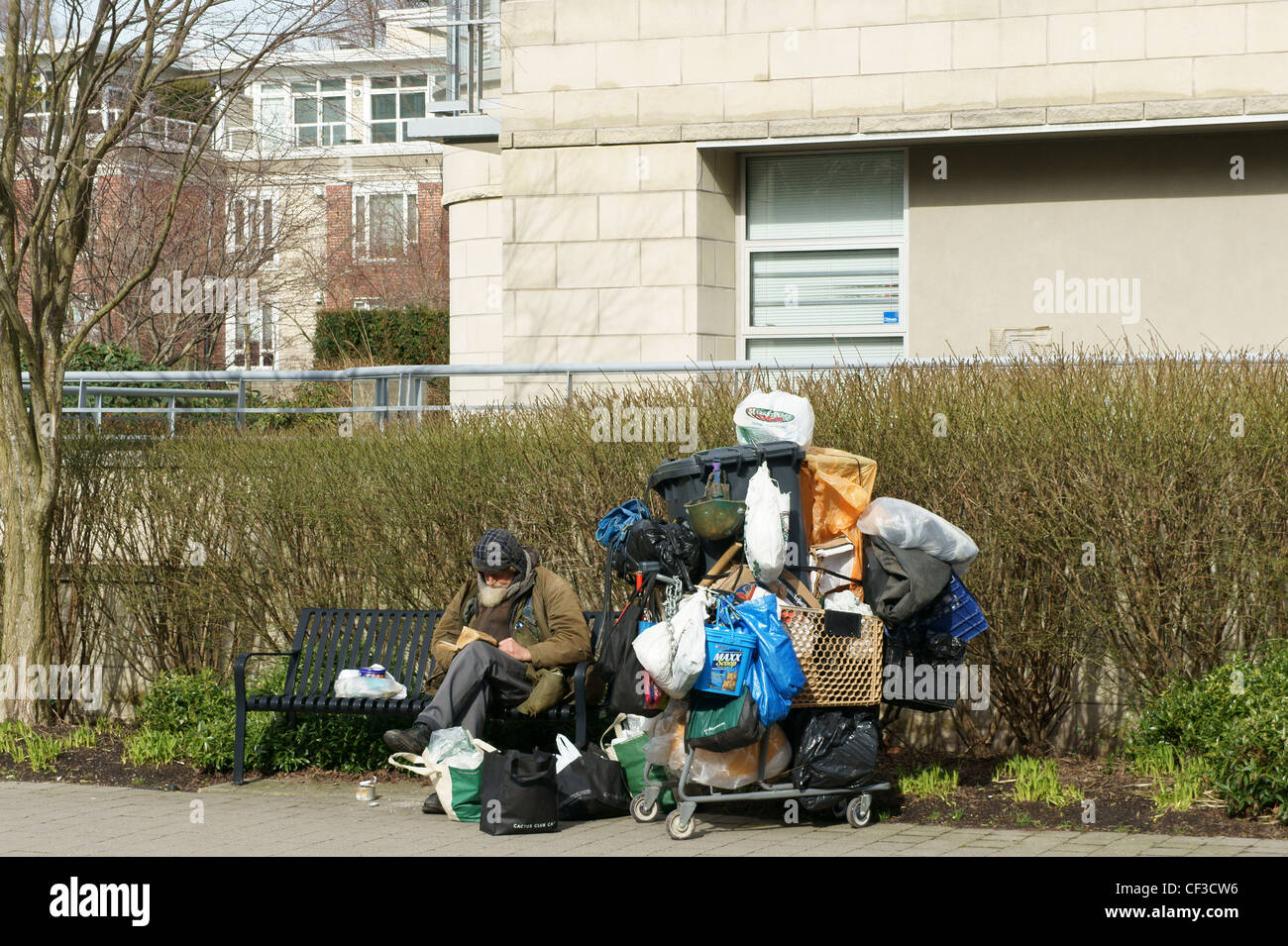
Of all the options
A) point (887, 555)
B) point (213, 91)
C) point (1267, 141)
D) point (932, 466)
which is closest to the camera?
point (887, 555)

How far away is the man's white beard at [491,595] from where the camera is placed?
26.1 ft

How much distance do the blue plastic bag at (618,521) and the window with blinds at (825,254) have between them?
6.96 m

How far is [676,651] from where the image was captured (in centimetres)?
655

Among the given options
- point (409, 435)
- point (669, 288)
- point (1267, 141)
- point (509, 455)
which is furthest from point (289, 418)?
point (1267, 141)

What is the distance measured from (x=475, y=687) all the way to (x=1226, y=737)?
3517 millimetres

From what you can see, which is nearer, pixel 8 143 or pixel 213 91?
pixel 8 143

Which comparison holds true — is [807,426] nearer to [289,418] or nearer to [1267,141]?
[289,418]

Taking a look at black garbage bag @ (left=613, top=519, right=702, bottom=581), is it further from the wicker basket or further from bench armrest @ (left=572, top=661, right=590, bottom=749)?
Answer: bench armrest @ (left=572, top=661, right=590, bottom=749)

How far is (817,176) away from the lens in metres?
14.3

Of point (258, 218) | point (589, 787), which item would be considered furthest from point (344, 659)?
point (258, 218)

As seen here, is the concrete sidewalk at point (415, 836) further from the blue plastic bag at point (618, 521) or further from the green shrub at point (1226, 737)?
the blue plastic bag at point (618, 521)

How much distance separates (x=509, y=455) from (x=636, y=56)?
6.54 metres

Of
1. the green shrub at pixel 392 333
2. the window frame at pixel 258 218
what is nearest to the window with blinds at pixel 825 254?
the window frame at pixel 258 218

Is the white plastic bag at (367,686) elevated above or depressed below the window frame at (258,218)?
below
